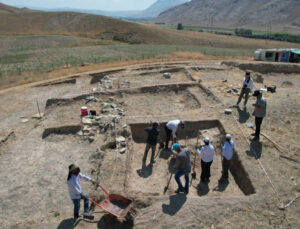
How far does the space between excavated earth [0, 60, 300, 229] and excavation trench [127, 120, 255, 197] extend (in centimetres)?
4

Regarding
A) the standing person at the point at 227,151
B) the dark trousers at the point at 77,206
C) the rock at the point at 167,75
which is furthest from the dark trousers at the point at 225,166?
the rock at the point at 167,75

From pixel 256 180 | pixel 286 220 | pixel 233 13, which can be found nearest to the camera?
pixel 286 220

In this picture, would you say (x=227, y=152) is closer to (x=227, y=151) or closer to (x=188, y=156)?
(x=227, y=151)

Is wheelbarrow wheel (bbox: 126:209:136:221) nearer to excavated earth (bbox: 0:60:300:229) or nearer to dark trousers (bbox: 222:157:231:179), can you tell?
excavated earth (bbox: 0:60:300:229)

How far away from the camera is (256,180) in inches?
294

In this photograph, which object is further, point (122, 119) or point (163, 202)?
point (122, 119)

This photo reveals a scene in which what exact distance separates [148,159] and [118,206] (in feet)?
10.6

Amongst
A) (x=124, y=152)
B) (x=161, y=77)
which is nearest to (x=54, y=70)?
(x=161, y=77)

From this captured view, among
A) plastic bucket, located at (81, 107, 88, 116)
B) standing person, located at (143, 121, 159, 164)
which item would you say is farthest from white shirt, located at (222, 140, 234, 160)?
plastic bucket, located at (81, 107, 88, 116)

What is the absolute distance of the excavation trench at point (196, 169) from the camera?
798 cm

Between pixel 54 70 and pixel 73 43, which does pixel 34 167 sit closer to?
pixel 54 70

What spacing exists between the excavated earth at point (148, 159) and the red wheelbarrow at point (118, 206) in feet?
0.70

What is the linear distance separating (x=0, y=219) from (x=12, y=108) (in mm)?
10399

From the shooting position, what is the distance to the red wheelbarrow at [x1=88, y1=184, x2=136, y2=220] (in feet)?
21.1
